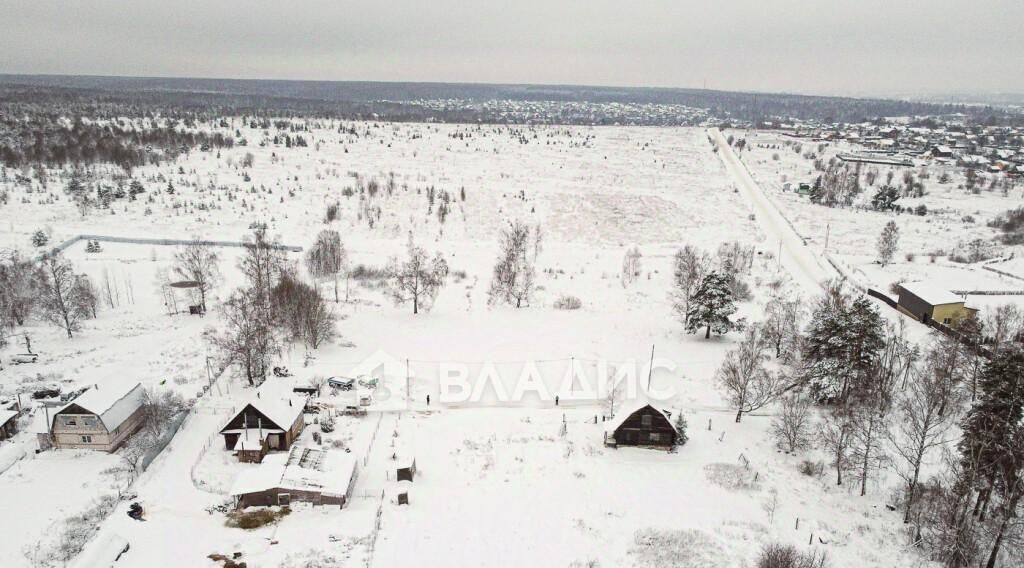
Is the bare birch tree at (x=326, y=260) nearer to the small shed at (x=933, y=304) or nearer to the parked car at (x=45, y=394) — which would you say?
the parked car at (x=45, y=394)

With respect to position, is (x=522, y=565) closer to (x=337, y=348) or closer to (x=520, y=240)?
(x=337, y=348)

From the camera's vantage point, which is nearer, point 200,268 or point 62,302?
point 62,302

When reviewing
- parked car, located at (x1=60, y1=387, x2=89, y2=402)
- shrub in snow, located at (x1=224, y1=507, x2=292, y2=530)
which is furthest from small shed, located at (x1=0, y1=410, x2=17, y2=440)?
shrub in snow, located at (x1=224, y1=507, x2=292, y2=530)

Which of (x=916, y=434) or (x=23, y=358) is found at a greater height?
(x=916, y=434)

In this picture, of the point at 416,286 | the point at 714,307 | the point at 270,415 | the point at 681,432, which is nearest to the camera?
the point at 270,415

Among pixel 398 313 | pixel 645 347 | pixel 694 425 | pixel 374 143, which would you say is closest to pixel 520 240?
pixel 398 313

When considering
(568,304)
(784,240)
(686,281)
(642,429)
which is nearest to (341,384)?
(642,429)

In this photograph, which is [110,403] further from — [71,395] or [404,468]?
[404,468]
